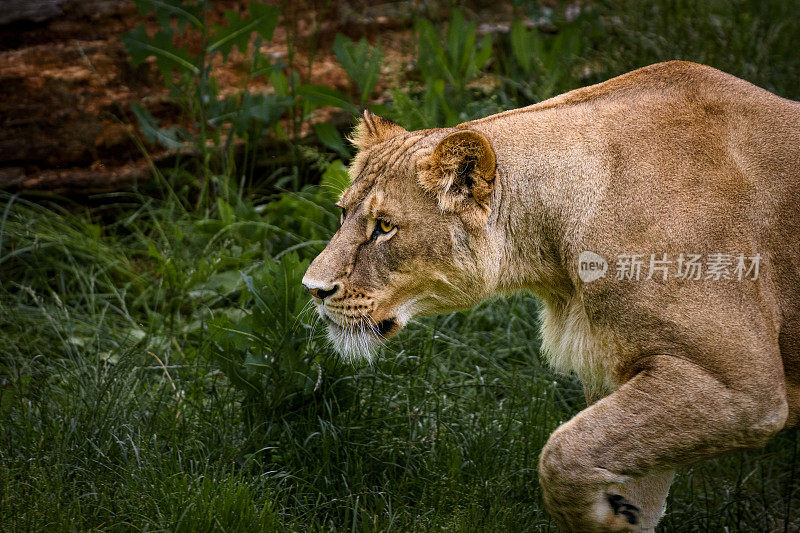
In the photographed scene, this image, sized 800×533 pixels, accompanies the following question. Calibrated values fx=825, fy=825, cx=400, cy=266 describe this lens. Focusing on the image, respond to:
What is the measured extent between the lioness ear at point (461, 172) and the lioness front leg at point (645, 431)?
38.6 inches

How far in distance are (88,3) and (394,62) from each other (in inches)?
102

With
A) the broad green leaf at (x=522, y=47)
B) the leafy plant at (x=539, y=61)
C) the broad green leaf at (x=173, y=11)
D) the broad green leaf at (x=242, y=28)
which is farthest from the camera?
the broad green leaf at (x=522, y=47)

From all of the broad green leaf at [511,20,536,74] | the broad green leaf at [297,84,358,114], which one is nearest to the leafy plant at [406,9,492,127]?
the broad green leaf at [511,20,536,74]

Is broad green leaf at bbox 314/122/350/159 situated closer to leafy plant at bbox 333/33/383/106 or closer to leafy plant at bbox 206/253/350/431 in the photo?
leafy plant at bbox 333/33/383/106

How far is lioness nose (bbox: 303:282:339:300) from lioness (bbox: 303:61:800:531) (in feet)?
0.05

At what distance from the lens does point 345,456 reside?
13.3 ft

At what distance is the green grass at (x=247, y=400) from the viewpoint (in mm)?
3600

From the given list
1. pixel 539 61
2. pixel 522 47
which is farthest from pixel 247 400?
pixel 522 47

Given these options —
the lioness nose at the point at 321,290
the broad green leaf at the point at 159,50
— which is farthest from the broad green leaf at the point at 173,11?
the lioness nose at the point at 321,290

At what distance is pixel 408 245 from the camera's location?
356cm

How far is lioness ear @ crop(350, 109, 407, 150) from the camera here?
13.2ft

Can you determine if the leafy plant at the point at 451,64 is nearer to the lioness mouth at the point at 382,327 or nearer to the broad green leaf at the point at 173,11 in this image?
the broad green leaf at the point at 173,11

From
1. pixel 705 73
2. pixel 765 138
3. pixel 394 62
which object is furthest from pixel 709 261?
pixel 394 62

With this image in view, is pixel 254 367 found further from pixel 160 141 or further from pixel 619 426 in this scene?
pixel 160 141
